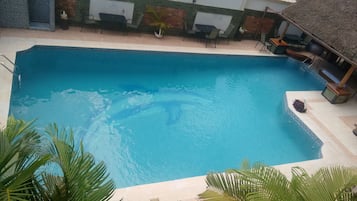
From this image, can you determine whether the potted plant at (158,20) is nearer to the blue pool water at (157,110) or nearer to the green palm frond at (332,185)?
the blue pool water at (157,110)

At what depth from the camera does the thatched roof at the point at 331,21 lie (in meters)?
11.7

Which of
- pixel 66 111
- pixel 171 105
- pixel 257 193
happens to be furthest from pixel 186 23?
pixel 257 193

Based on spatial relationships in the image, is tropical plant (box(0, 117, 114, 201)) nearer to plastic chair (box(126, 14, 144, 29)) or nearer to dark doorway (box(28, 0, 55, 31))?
dark doorway (box(28, 0, 55, 31))

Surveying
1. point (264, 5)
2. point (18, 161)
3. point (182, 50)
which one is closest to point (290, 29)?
point (264, 5)

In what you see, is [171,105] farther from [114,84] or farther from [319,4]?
[319,4]

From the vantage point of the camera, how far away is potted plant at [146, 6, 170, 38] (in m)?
13.1

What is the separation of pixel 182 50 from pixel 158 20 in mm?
1780

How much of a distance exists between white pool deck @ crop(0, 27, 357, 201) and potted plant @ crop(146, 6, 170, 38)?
401mm

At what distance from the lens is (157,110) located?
33.9 feet

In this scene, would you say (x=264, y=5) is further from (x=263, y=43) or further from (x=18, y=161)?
(x=18, y=161)

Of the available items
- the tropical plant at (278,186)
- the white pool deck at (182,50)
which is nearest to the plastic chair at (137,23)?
the white pool deck at (182,50)

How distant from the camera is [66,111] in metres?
9.09

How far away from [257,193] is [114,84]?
7.81 m

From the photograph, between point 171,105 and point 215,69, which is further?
point 215,69
